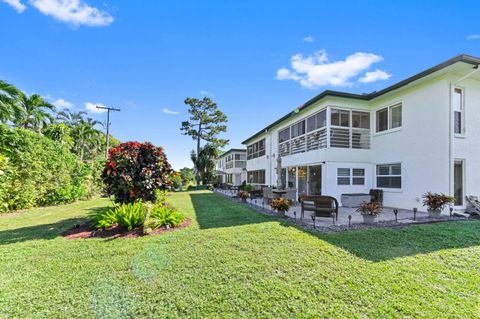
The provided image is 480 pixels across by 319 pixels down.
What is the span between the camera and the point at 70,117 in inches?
1336

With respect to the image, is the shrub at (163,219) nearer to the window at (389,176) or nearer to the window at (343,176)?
the window at (343,176)

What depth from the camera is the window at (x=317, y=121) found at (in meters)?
13.4

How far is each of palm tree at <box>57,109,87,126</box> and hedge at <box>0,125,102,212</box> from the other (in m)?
22.8

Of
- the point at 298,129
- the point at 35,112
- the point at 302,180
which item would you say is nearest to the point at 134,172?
the point at 302,180

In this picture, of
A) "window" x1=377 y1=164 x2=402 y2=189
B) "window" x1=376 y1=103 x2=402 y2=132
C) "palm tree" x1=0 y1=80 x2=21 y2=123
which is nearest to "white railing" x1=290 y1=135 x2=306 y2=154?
"window" x1=376 y1=103 x2=402 y2=132

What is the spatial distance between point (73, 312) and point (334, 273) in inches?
159

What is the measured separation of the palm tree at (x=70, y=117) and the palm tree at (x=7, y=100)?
74.3 ft

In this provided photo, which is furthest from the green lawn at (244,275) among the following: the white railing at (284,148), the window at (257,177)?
the window at (257,177)

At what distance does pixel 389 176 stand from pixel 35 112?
2678cm

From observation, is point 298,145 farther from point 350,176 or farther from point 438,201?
point 438,201

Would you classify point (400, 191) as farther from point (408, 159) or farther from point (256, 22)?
point (256, 22)

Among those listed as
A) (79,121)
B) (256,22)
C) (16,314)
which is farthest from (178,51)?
(79,121)

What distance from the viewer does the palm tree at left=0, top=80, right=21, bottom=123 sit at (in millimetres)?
11111

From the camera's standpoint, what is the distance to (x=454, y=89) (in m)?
10.1
